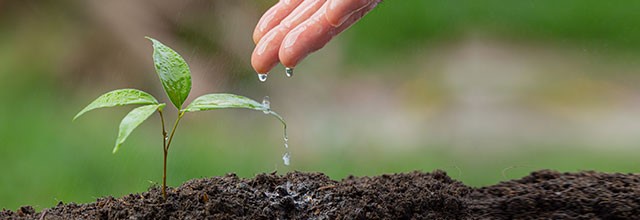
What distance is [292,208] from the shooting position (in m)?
1.06

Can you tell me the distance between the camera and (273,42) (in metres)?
1.27

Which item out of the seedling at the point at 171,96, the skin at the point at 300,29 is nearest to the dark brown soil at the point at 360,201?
the seedling at the point at 171,96

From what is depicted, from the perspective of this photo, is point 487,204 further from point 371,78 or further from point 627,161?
point 371,78

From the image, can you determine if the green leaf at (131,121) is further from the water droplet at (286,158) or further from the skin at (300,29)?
the water droplet at (286,158)

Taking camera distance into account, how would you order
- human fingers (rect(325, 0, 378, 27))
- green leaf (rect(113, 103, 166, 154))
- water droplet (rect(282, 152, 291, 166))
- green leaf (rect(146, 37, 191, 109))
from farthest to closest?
water droplet (rect(282, 152, 291, 166)) → human fingers (rect(325, 0, 378, 27)) → green leaf (rect(146, 37, 191, 109)) → green leaf (rect(113, 103, 166, 154))

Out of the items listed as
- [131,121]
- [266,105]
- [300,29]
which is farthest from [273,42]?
[131,121]

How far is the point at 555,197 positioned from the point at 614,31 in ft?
3.42

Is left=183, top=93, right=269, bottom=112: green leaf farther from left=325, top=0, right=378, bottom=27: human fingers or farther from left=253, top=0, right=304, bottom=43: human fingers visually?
left=253, top=0, right=304, bottom=43: human fingers

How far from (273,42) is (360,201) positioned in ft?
1.20

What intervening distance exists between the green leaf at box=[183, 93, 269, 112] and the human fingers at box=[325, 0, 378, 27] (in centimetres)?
32

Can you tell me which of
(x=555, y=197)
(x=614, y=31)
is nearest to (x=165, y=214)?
(x=555, y=197)

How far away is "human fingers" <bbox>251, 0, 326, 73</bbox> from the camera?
4.17 ft

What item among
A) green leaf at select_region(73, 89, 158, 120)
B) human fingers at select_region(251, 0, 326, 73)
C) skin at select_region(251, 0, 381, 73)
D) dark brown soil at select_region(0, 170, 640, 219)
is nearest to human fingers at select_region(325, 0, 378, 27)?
skin at select_region(251, 0, 381, 73)

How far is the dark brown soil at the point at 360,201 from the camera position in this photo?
1.02 metres
